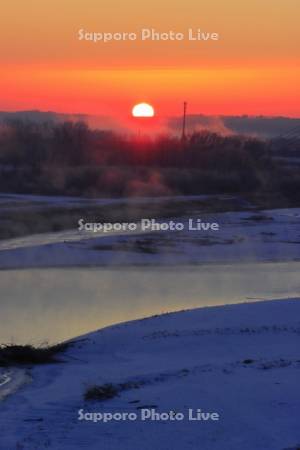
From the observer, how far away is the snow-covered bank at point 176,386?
348 inches

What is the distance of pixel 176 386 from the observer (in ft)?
34.6

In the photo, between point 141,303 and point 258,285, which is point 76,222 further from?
point 141,303

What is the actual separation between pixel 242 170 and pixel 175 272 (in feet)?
123

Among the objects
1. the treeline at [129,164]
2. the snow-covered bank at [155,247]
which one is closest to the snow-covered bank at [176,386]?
the snow-covered bank at [155,247]

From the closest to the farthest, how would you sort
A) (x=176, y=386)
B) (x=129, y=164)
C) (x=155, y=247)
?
(x=176, y=386) → (x=155, y=247) → (x=129, y=164)

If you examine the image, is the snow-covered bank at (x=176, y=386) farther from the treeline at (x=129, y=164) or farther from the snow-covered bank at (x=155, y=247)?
the treeline at (x=129, y=164)

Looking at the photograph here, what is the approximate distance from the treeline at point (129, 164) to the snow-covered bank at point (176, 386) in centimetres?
3457

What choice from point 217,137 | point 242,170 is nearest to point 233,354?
point 242,170

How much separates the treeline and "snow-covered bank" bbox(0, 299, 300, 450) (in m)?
34.6

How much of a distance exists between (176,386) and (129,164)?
54.1m

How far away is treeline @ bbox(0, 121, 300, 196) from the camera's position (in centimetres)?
5122

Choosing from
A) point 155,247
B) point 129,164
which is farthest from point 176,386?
point 129,164

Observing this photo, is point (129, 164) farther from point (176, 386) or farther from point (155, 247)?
point (176, 386)

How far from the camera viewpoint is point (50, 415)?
978 centimetres
